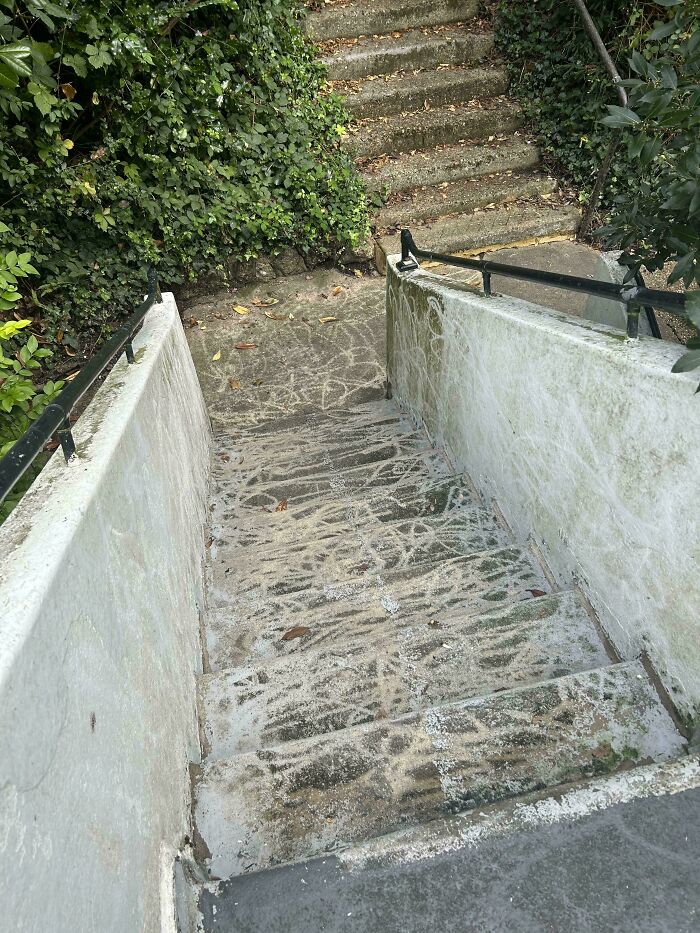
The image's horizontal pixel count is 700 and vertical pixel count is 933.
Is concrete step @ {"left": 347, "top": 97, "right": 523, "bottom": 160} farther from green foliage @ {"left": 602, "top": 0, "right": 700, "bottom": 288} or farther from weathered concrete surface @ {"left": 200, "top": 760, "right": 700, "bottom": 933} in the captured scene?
weathered concrete surface @ {"left": 200, "top": 760, "right": 700, "bottom": 933}

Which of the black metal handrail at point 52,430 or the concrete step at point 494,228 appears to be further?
the concrete step at point 494,228

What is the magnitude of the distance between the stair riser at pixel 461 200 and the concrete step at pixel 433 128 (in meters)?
0.67

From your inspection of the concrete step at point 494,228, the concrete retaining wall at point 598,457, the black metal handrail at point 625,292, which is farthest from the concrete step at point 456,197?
the black metal handrail at point 625,292

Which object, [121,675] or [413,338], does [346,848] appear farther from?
[413,338]

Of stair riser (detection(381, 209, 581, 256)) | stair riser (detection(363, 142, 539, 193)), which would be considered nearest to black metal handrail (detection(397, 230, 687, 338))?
stair riser (detection(381, 209, 581, 256))

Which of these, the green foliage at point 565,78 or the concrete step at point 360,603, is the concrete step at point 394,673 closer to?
the concrete step at point 360,603

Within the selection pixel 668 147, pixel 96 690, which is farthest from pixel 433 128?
pixel 96 690

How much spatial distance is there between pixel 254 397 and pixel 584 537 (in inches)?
161

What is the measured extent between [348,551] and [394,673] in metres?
1.09

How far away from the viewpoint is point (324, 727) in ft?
6.95

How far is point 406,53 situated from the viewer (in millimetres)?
7883

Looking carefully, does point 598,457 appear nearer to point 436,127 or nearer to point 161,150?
point 161,150

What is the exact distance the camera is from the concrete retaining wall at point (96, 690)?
1006 millimetres

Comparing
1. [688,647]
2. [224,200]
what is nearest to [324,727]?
[688,647]
